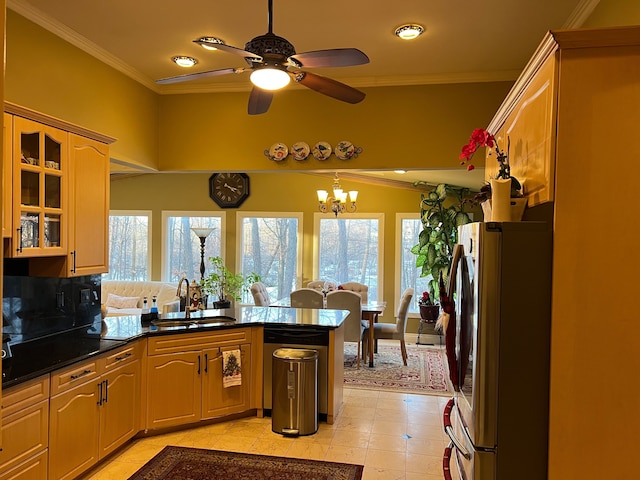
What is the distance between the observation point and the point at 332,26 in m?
3.28

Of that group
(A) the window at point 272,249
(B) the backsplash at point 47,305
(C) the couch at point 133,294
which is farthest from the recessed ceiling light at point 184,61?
(A) the window at point 272,249

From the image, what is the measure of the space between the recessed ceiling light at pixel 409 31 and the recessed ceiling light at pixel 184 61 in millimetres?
1680

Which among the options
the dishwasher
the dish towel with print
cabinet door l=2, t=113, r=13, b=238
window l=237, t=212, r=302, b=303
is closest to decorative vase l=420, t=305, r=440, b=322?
window l=237, t=212, r=302, b=303

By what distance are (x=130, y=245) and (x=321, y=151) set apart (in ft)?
18.3

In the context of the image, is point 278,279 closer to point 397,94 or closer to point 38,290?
point 397,94

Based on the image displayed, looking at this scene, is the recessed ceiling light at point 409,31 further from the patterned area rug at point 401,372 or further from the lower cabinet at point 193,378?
the patterned area rug at point 401,372

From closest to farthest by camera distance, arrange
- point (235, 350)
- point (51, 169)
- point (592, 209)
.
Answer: point (592, 209), point (51, 169), point (235, 350)

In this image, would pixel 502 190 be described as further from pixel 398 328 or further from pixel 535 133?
pixel 398 328

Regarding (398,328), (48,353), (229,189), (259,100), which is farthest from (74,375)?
(229,189)

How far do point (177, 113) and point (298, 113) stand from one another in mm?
1211

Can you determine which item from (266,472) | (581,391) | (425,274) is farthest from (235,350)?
(425,274)

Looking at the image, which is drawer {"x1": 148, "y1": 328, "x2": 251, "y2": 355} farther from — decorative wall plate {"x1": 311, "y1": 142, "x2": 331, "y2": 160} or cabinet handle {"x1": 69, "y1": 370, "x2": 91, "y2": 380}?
decorative wall plate {"x1": 311, "y1": 142, "x2": 331, "y2": 160}

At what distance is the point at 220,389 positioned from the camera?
395 cm

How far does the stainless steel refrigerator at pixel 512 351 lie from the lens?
184 cm
